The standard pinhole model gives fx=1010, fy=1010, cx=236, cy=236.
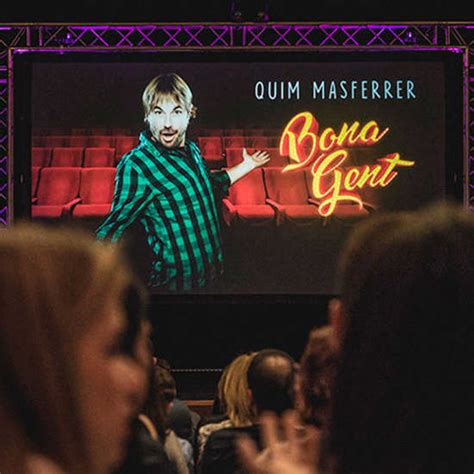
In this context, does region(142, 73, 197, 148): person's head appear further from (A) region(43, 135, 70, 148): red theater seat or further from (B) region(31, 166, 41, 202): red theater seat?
(B) region(31, 166, 41, 202): red theater seat

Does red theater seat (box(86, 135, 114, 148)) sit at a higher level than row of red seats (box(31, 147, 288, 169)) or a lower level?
higher

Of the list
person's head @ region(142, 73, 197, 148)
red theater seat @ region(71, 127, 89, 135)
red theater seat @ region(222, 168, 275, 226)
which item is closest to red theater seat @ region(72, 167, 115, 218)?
red theater seat @ region(71, 127, 89, 135)

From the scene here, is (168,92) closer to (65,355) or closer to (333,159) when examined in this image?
(333,159)

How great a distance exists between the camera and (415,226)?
3.99ft

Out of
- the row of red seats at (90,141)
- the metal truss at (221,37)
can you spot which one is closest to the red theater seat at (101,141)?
the row of red seats at (90,141)

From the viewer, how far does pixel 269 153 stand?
9.48 m

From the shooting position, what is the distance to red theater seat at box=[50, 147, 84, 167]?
938 cm

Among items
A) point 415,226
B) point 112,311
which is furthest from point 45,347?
point 415,226

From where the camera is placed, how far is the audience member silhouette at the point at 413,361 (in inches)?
46.6

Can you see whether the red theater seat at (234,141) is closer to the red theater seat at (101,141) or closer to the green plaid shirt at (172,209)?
the green plaid shirt at (172,209)

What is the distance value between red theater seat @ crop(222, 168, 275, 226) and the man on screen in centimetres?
7

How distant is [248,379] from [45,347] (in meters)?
2.31

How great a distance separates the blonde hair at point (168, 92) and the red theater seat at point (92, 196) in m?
0.77
